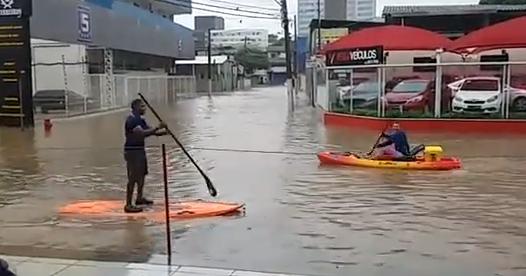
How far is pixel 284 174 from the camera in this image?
15.1 m

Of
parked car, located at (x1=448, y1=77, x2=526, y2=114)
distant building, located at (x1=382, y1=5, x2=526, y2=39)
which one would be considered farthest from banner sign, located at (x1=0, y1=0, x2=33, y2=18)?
distant building, located at (x1=382, y1=5, x2=526, y2=39)

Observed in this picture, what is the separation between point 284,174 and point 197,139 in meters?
8.17

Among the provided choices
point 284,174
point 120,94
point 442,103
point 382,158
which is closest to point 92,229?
point 284,174

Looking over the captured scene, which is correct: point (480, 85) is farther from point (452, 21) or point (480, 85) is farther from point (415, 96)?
point (452, 21)

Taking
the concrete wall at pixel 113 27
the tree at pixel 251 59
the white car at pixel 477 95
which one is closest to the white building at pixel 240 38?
the tree at pixel 251 59

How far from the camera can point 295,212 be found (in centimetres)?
1097

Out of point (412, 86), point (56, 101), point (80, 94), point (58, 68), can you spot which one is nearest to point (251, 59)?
point (58, 68)

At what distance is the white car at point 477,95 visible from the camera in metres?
25.2

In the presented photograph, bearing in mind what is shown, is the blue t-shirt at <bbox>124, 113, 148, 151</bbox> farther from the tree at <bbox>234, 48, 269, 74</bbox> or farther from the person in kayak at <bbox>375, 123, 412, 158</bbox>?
the tree at <bbox>234, 48, 269, 74</bbox>

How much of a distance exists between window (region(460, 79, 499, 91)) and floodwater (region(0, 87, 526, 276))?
5.03 meters

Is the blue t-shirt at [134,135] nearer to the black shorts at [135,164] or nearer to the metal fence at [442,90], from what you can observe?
the black shorts at [135,164]

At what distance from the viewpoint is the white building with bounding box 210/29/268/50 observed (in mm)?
142500

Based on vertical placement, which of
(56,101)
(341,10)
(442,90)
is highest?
(341,10)

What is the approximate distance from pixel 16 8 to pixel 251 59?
102279mm
